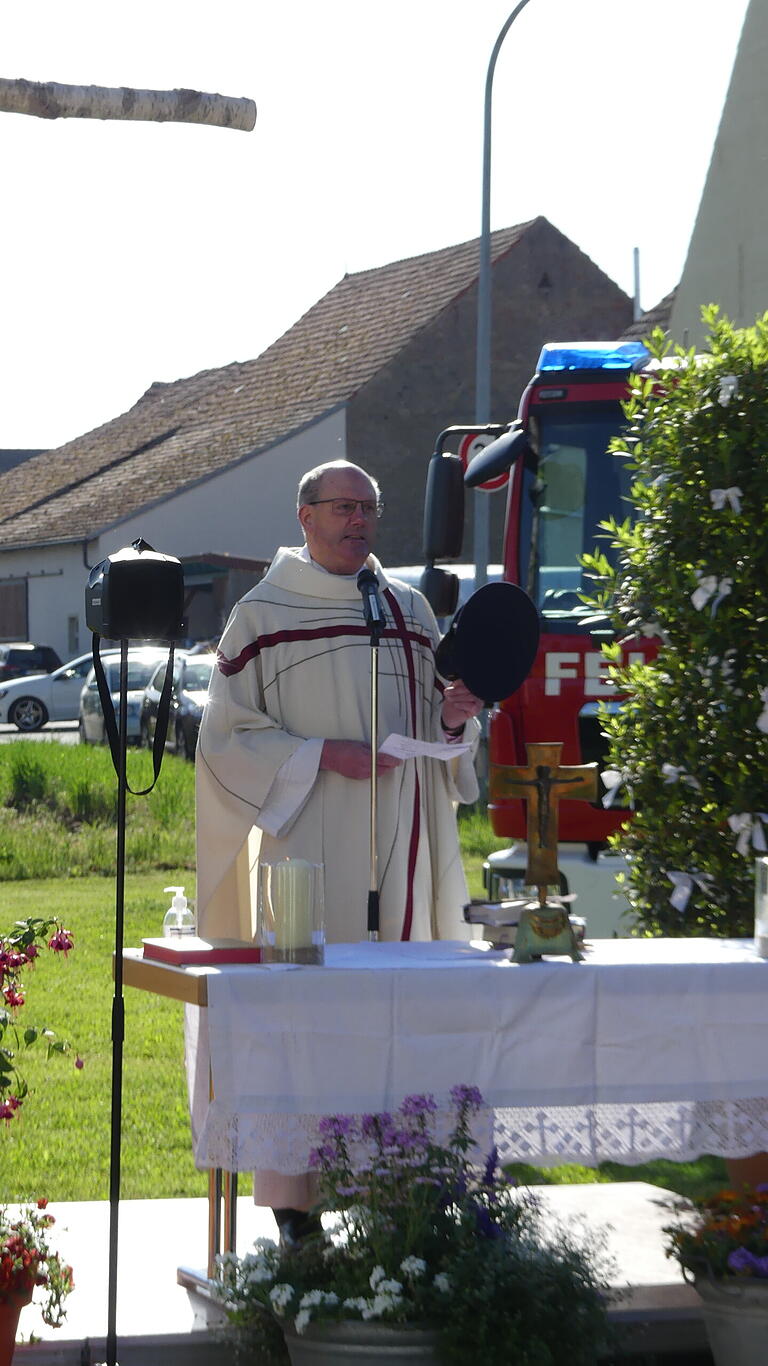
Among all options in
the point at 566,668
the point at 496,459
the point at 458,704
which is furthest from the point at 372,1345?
the point at 496,459

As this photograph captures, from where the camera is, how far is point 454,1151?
429 cm

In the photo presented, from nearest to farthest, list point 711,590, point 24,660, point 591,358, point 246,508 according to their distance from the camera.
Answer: point 711,590, point 591,358, point 246,508, point 24,660

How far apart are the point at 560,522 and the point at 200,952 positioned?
5234 mm

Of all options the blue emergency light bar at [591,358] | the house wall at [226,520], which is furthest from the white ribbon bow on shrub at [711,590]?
the house wall at [226,520]

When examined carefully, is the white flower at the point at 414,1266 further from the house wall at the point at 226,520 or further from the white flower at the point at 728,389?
the house wall at the point at 226,520

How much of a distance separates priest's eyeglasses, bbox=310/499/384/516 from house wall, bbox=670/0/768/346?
367 inches

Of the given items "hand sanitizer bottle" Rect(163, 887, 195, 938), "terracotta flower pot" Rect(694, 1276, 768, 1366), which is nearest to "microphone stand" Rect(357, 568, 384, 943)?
"hand sanitizer bottle" Rect(163, 887, 195, 938)

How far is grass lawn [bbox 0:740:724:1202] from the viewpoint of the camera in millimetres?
7074

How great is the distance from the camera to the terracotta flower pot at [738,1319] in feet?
14.1

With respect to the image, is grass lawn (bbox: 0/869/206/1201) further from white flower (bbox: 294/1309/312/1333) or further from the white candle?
white flower (bbox: 294/1309/312/1333)

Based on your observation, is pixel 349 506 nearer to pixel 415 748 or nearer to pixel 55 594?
pixel 415 748

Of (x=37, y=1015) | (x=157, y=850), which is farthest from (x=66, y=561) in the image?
(x=37, y=1015)

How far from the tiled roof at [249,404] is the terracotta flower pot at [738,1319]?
3339cm

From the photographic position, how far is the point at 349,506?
530 cm
